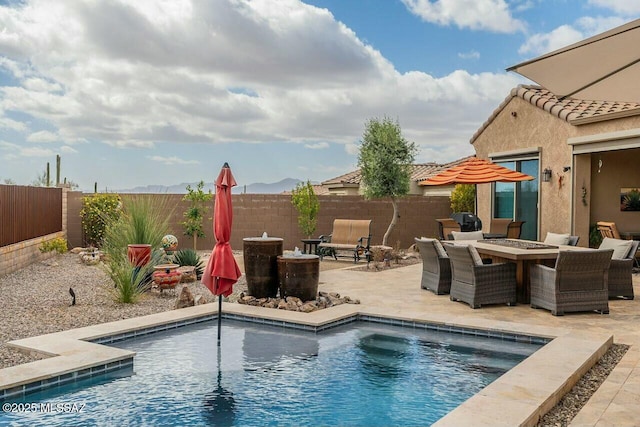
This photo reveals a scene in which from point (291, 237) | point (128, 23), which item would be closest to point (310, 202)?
point (291, 237)

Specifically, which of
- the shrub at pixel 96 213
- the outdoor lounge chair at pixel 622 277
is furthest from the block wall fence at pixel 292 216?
the outdoor lounge chair at pixel 622 277

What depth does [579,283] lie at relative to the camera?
7.68 meters

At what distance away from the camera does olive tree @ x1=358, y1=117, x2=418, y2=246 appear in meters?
16.5

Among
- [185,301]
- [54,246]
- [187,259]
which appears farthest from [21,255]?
[185,301]

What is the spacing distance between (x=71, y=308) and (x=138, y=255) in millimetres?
1586

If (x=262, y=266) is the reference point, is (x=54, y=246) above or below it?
below

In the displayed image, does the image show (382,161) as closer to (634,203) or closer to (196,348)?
(634,203)

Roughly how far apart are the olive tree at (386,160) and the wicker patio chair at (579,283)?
888cm

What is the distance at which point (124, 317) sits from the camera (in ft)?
24.7

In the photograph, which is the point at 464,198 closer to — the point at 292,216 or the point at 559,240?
the point at 292,216

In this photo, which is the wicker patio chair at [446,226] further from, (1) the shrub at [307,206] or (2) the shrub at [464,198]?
(1) the shrub at [307,206]

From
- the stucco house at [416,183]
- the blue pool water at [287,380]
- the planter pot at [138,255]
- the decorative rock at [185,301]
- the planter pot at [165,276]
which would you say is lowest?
the blue pool water at [287,380]

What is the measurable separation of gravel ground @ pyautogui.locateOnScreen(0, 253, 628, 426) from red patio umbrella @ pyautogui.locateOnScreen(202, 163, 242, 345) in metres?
1.70

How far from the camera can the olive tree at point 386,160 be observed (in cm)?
1647
